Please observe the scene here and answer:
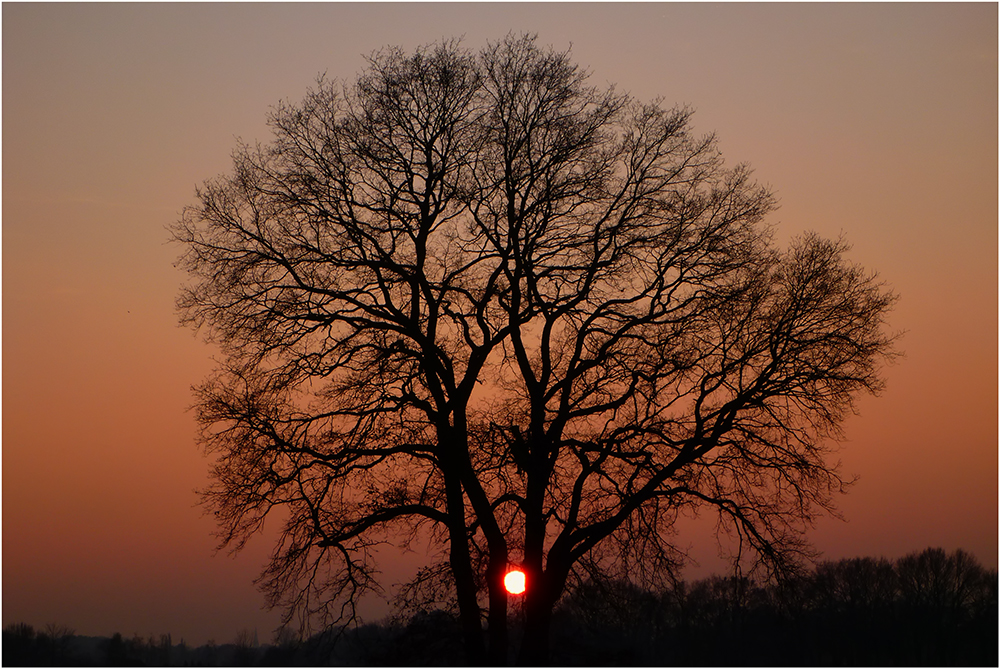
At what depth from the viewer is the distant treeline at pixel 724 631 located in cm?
1546

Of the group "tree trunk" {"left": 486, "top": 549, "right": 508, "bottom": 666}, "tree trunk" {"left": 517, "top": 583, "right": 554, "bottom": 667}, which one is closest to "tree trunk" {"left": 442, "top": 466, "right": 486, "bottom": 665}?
"tree trunk" {"left": 486, "top": 549, "right": 508, "bottom": 666}

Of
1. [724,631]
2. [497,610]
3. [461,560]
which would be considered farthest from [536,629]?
[724,631]

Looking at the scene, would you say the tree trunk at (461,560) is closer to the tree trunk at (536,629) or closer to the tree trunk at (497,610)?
the tree trunk at (497,610)

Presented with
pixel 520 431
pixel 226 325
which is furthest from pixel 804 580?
pixel 226 325

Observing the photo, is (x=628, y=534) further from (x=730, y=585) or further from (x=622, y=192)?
(x=622, y=192)

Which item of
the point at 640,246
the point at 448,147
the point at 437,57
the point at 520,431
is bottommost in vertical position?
the point at 520,431

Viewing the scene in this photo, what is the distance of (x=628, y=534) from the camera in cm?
1641

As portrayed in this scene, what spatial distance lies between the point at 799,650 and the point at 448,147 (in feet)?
88.2

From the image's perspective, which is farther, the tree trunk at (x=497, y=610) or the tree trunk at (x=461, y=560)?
the tree trunk at (x=461, y=560)

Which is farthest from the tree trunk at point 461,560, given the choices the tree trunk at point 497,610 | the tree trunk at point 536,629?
the tree trunk at point 536,629

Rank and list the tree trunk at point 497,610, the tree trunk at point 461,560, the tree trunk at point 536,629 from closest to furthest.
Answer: the tree trunk at point 536,629, the tree trunk at point 497,610, the tree trunk at point 461,560

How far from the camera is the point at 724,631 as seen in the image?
35.1 metres

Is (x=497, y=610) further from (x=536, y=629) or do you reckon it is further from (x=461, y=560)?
(x=461, y=560)

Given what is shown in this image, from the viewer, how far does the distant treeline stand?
50.7 feet
